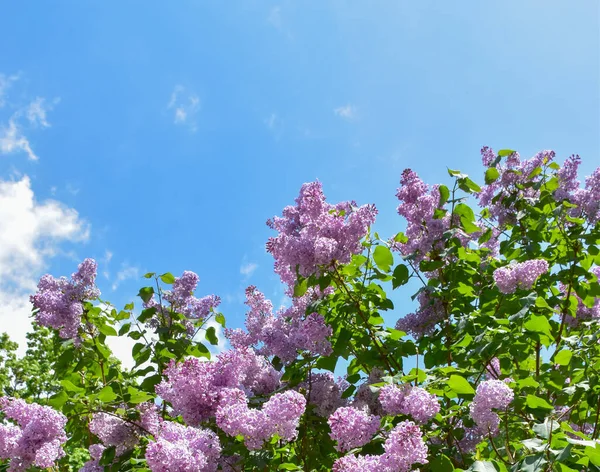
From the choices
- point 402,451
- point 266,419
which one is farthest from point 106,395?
point 402,451

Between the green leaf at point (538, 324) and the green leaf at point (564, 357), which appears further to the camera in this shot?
the green leaf at point (564, 357)

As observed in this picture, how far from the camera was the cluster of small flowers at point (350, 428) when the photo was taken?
9.30ft

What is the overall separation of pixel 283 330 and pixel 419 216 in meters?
1.48

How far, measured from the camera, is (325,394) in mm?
4262

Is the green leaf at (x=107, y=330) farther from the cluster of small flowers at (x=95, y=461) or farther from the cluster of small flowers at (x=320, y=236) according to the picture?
the cluster of small flowers at (x=320, y=236)

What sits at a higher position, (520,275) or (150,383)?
(520,275)

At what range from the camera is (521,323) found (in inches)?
131

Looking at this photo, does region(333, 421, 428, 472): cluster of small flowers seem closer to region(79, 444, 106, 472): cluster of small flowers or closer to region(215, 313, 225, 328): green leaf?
region(79, 444, 106, 472): cluster of small flowers

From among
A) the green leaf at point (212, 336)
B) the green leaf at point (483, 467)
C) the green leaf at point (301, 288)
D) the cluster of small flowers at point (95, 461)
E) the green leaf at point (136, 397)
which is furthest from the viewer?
the green leaf at point (212, 336)

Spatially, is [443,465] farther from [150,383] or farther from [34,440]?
[34,440]

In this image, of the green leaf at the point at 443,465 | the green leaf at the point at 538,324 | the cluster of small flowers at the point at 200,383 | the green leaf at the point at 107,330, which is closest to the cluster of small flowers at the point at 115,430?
the cluster of small flowers at the point at 200,383

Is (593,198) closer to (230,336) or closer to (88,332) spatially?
(230,336)

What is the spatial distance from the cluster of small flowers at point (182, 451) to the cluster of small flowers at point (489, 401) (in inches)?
54.7

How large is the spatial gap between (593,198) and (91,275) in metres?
4.75
